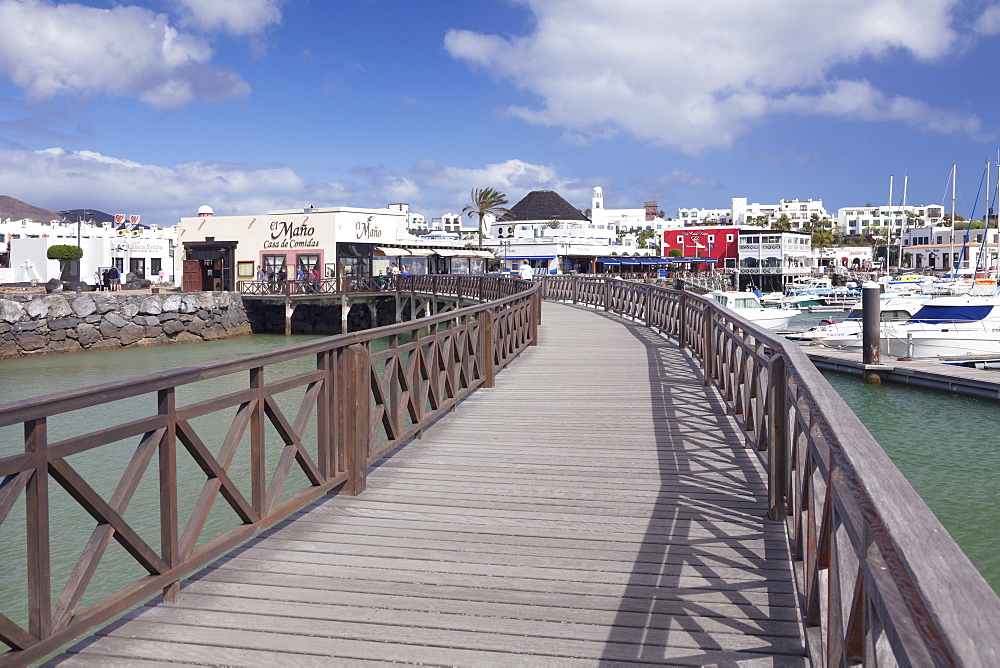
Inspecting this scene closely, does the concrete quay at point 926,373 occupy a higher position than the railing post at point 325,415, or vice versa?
the railing post at point 325,415

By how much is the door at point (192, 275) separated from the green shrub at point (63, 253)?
5.64 metres

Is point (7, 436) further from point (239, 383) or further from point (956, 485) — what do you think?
point (956, 485)

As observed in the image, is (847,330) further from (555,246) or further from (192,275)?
(555,246)

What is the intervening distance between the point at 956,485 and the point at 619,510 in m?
9.93

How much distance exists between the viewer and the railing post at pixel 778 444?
4.92 metres

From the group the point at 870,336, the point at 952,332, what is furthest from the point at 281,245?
the point at 952,332

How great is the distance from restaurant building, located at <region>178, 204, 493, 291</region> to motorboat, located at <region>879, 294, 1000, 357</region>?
24.5 m

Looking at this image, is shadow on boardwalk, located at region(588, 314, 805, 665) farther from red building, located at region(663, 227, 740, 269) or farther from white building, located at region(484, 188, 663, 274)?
red building, located at region(663, 227, 740, 269)

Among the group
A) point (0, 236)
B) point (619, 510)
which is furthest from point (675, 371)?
point (0, 236)

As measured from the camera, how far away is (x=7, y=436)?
15430 millimetres

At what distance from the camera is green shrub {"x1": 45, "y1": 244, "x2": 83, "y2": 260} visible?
149 feet

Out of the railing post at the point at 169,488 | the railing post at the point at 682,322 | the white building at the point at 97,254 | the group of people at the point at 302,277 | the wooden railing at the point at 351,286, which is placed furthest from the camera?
the white building at the point at 97,254

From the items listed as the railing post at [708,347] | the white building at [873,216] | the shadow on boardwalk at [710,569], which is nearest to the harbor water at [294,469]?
the railing post at [708,347]

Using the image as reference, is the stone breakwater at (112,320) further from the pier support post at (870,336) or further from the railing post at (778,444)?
the railing post at (778,444)
